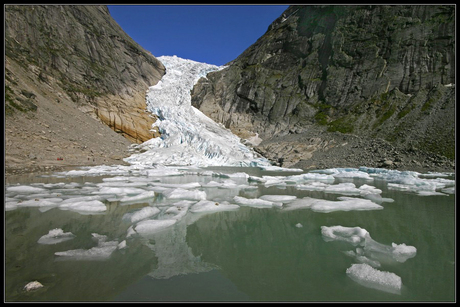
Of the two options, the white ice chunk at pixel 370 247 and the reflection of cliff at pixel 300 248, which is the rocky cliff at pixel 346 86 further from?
the white ice chunk at pixel 370 247

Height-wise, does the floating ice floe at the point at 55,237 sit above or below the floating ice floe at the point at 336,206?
below

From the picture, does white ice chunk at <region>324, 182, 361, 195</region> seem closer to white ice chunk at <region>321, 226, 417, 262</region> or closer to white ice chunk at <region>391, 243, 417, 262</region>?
white ice chunk at <region>321, 226, 417, 262</region>

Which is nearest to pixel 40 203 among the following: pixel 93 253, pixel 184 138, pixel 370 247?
pixel 93 253

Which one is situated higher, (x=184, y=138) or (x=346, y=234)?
(x=184, y=138)

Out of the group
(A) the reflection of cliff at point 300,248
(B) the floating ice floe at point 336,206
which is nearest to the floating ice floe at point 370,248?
(A) the reflection of cliff at point 300,248

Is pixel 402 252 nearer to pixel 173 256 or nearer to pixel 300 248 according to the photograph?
pixel 300 248

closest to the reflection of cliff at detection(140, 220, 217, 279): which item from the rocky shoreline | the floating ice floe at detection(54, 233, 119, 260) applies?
the floating ice floe at detection(54, 233, 119, 260)

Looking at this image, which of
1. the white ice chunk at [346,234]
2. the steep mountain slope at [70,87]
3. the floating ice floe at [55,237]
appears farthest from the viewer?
the steep mountain slope at [70,87]
